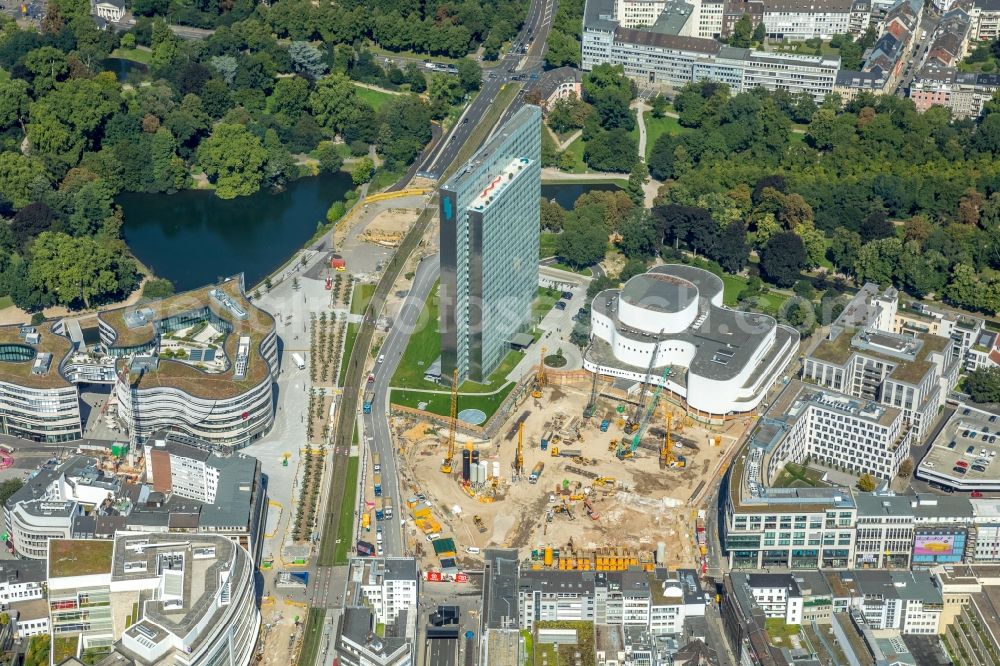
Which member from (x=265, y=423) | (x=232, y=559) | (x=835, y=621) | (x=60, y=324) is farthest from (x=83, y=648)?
(x=835, y=621)

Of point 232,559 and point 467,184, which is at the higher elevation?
point 467,184

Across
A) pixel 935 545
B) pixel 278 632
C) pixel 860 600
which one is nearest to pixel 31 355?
pixel 278 632

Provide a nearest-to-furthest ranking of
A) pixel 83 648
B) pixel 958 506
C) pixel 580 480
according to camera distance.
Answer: pixel 83 648 → pixel 958 506 → pixel 580 480

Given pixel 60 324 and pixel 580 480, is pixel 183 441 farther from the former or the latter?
pixel 580 480

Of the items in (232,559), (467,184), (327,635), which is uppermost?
(467,184)

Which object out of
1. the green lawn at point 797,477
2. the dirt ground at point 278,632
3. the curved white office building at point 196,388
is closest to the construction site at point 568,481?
the green lawn at point 797,477

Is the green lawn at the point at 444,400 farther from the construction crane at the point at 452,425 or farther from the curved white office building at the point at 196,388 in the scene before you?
the curved white office building at the point at 196,388
